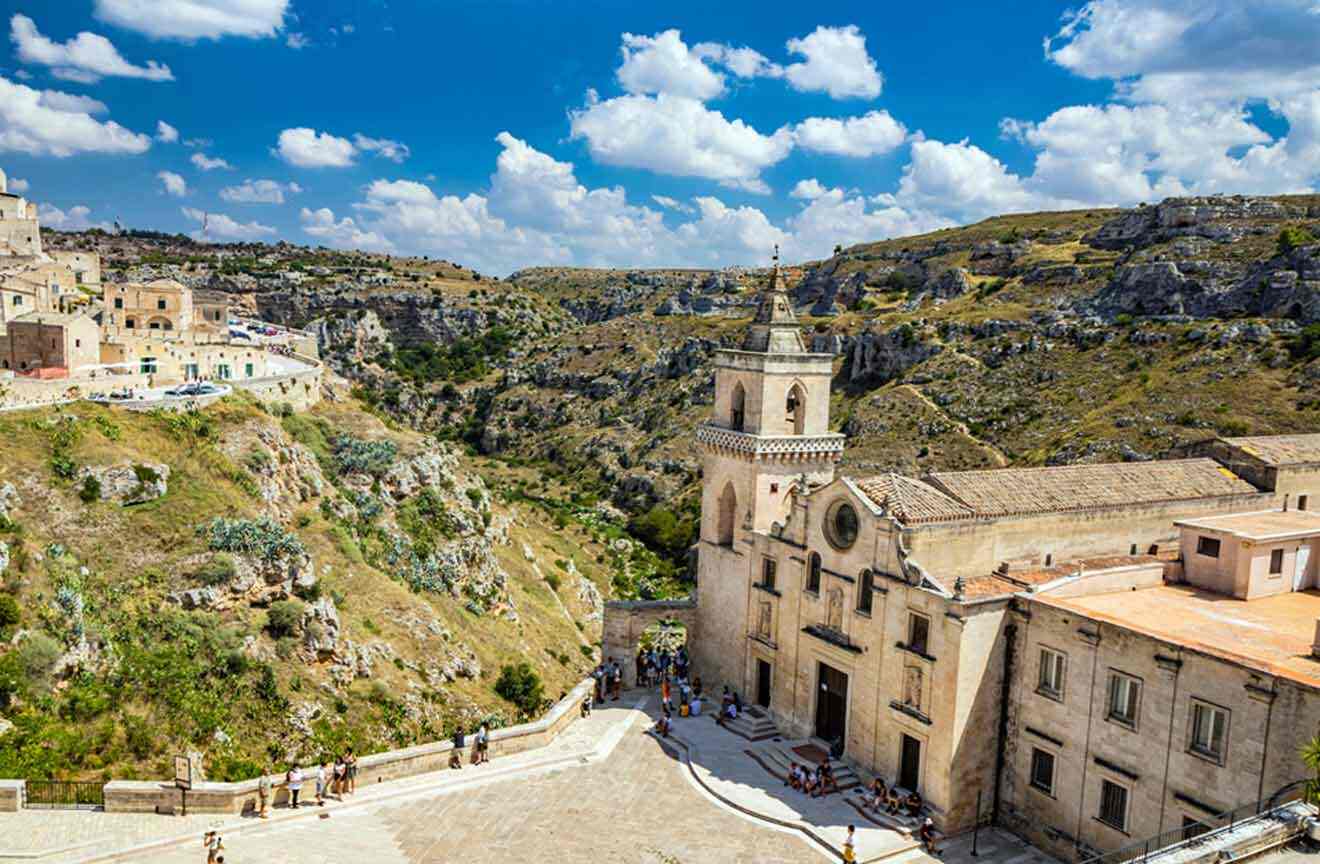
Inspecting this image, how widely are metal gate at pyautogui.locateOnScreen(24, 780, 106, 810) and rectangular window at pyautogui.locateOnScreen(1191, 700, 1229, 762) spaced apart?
2357 cm

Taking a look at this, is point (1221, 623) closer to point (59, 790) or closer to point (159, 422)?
point (59, 790)

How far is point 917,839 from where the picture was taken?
22031mm

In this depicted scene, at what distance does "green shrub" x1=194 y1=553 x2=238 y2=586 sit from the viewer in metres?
32.8

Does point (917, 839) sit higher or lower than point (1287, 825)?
lower

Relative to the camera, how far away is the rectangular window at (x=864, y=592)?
2534 cm

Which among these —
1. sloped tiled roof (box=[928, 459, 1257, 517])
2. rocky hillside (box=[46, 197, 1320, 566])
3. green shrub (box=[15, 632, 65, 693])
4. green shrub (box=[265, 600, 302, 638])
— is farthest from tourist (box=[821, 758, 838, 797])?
rocky hillside (box=[46, 197, 1320, 566])

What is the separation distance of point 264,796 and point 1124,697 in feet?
64.5

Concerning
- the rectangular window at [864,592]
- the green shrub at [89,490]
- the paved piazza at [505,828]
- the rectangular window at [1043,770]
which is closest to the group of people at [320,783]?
the paved piazza at [505,828]

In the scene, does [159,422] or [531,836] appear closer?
[531,836]

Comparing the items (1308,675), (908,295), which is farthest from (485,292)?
(1308,675)

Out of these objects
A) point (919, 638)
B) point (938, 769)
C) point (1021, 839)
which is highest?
point (919, 638)

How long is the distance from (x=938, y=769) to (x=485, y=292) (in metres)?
132

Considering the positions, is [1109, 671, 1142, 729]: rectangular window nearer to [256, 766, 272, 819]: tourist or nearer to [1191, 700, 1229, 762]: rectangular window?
[1191, 700, 1229, 762]: rectangular window

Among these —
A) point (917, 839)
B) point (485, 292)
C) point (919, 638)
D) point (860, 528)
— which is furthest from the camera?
point (485, 292)
